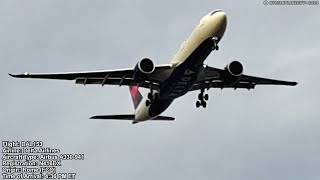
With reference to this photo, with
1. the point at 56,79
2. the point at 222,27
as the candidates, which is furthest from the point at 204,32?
the point at 56,79

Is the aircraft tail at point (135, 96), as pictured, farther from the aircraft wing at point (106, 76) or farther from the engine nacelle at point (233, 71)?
the engine nacelle at point (233, 71)

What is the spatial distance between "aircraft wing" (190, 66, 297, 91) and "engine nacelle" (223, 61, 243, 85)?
0.30 m

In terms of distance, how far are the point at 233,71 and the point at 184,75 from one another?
4114mm

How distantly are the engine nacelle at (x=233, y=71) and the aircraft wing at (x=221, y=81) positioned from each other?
30 centimetres

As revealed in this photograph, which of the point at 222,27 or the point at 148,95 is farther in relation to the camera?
the point at 148,95

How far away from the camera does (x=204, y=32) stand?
57188mm

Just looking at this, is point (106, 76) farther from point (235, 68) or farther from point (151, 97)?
point (235, 68)

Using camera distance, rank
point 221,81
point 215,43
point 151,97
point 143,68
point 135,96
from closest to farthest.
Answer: point 215,43
point 143,68
point 151,97
point 221,81
point 135,96

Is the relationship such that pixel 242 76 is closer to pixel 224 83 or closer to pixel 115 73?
pixel 224 83

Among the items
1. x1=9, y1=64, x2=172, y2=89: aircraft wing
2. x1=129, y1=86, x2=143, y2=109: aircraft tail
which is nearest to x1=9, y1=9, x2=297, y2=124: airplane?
x1=9, y1=64, x2=172, y2=89: aircraft wing

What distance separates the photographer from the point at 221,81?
63062 millimetres

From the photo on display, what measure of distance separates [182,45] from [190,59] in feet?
7.66

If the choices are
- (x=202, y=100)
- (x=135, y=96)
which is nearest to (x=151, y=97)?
(x=202, y=100)

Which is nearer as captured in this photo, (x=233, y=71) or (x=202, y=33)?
(x=202, y=33)
